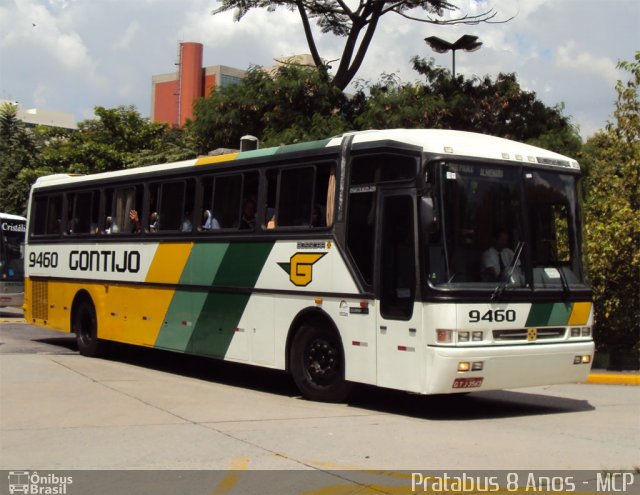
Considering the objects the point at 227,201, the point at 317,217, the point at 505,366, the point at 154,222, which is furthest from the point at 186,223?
the point at 505,366

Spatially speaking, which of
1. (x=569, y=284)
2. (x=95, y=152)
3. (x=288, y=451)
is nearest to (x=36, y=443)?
(x=288, y=451)

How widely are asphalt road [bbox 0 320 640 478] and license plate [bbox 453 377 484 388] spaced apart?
1.49 ft

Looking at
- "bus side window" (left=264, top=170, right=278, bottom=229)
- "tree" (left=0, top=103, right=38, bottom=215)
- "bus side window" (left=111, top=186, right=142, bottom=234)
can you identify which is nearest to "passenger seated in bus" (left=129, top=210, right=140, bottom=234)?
"bus side window" (left=111, top=186, right=142, bottom=234)

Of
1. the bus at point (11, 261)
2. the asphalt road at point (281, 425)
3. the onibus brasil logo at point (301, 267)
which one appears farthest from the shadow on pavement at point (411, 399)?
the bus at point (11, 261)

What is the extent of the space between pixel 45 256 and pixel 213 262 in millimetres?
6245

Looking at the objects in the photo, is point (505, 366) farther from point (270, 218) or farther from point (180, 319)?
point (180, 319)

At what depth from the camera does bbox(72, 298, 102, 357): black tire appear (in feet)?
52.9

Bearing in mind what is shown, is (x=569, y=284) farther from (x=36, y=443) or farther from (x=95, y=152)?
(x=95, y=152)

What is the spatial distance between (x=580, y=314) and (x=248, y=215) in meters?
4.73

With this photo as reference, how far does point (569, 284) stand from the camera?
10.2m

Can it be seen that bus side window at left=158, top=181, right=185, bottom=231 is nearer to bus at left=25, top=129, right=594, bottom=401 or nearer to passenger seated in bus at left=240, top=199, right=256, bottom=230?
bus at left=25, top=129, right=594, bottom=401
